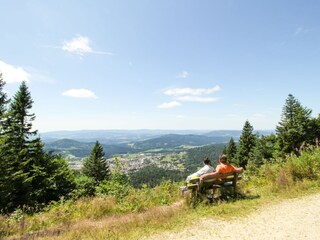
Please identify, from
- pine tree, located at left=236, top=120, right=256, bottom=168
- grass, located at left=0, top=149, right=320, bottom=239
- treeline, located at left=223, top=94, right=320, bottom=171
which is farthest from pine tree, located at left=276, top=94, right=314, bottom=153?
grass, located at left=0, top=149, right=320, bottom=239

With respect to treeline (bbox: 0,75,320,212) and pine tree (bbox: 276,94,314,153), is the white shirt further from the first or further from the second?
pine tree (bbox: 276,94,314,153)

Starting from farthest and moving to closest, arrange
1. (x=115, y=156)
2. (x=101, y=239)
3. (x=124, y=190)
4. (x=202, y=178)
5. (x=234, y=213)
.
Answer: (x=115, y=156) < (x=124, y=190) < (x=202, y=178) < (x=234, y=213) < (x=101, y=239)

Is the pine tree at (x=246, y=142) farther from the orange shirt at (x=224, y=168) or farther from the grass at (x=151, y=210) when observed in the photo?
the orange shirt at (x=224, y=168)

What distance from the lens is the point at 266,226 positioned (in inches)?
212

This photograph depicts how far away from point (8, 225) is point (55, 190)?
22.2 metres

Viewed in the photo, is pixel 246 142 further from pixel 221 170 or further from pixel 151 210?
pixel 151 210

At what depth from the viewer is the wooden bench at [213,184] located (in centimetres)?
759

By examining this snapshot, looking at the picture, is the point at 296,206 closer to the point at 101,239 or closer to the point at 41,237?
the point at 101,239

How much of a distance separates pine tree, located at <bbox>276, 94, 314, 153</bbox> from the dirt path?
1485 inches

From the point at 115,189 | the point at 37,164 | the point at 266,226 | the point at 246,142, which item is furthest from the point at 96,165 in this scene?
the point at 266,226

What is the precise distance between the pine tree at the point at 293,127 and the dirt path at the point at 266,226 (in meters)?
37.7

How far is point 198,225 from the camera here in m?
5.73

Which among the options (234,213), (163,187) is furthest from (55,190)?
(234,213)

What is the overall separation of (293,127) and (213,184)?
41.0m
